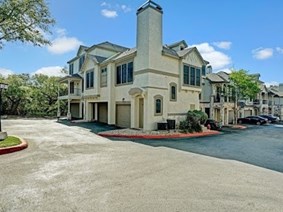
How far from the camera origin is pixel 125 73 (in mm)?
20281

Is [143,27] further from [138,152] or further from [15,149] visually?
[15,149]

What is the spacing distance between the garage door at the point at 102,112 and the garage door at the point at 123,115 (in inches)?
112

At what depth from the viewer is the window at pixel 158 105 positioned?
58.8 feet

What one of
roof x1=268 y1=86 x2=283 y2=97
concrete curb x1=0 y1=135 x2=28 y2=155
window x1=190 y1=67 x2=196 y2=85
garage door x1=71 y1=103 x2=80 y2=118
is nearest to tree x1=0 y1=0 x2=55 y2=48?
concrete curb x1=0 y1=135 x2=28 y2=155

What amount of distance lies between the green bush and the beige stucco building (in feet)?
3.58

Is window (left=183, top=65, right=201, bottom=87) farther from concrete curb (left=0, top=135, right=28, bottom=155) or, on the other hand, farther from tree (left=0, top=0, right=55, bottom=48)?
concrete curb (left=0, top=135, right=28, bottom=155)

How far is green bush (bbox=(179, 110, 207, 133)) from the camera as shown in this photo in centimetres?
1822

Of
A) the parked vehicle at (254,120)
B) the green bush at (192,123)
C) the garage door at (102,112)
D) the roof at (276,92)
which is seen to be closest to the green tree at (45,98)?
the garage door at (102,112)

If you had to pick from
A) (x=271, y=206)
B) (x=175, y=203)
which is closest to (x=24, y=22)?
(x=175, y=203)

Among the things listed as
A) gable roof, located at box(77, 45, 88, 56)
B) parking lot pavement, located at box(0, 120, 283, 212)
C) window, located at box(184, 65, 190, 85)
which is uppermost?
gable roof, located at box(77, 45, 88, 56)

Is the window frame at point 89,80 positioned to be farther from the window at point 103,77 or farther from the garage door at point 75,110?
the garage door at point 75,110

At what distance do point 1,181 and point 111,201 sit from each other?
3.17 metres

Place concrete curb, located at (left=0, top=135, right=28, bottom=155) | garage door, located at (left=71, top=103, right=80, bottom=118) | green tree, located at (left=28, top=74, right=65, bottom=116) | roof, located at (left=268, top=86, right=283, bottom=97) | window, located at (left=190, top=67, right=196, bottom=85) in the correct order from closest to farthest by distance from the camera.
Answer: concrete curb, located at (left=0, top=135, right=28, bottom=155) → window, located at (left=190, top=67, right=196, bottom=85) → garage door, located at (left=71, top=103, right=80, bottom=118) → green tree, located at (left=28, top=74, right=65, bottom=116) → roof, located at (left=268, top=86, right=283, bottom=97)

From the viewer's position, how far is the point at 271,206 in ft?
14.3
